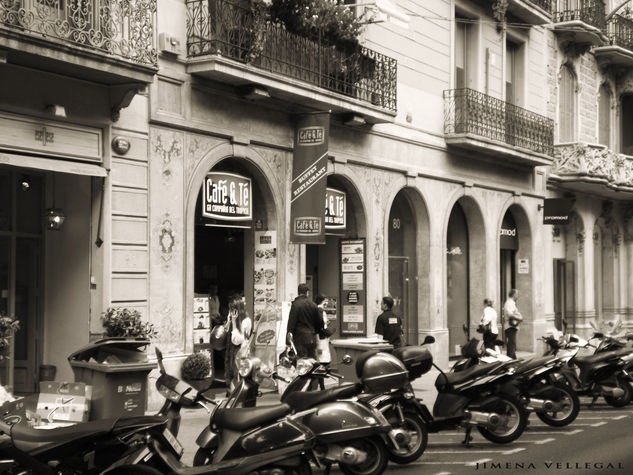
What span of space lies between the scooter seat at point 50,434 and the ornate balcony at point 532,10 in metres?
19.0

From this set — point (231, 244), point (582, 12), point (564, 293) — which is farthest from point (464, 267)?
point (582, 12)

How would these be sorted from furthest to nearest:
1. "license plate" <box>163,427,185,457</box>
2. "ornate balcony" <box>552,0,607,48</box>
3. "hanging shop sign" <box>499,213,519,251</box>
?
"ornate balcony" <box>552,0,607,48</box>, "hanging shop sign" <box>499,213,519,251</box>, "license plate" <box>163,427,185,457</box>

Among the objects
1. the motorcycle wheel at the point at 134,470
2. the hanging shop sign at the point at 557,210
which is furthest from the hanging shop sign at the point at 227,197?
the hanging shop sign at the point at 557,210

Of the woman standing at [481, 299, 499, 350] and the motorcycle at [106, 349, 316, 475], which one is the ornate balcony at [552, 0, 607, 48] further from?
the motorcycle at [106, 349, 316, 475]

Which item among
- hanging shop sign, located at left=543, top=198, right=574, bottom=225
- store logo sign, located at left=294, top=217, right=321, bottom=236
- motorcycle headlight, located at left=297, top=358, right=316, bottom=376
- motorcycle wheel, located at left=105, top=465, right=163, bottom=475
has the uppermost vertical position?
hanging shop sign, located at left=543, top=198, right=574, bottom=225

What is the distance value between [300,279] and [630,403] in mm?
5848

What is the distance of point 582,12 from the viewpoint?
28609 mm

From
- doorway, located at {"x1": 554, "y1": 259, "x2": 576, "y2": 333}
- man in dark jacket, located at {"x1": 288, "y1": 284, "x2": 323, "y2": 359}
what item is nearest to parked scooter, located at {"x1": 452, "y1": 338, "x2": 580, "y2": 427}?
man in dark jacket, located at {"x1": 288, "y1": 284, "x2": 323, "y2": 359}

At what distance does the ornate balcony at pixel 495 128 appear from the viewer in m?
22.6

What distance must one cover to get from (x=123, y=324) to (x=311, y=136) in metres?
5.96

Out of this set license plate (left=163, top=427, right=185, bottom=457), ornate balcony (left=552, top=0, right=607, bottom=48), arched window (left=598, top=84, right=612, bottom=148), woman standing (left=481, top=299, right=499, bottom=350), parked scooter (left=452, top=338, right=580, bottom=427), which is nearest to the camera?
license plate (left=163, top=427, right=185, bottom=457)

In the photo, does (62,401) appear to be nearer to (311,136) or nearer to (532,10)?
(311,136)

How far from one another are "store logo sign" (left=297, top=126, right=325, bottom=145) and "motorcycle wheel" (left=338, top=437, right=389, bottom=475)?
28.6ft

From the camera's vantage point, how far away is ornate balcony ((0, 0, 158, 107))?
38.7 ft
